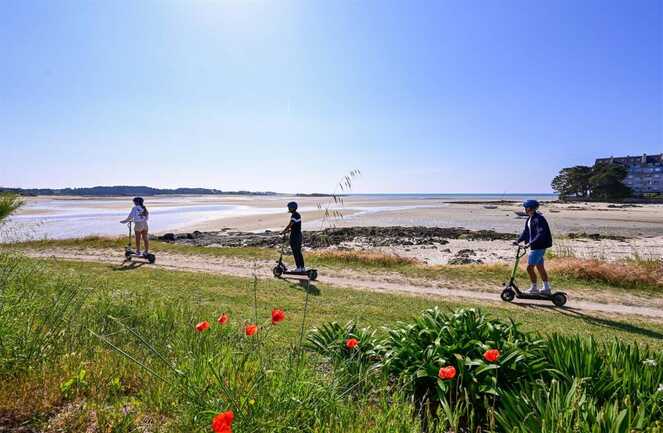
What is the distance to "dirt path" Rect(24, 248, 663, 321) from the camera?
8953 millimetres

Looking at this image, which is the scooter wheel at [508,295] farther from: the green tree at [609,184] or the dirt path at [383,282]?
the green tree at [609,184]

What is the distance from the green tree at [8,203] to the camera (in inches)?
334

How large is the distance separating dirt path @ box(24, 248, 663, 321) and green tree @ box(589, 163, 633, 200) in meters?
89.4

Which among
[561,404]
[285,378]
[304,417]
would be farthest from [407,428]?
[561,404]

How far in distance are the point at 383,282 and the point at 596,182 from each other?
93692 millimetres

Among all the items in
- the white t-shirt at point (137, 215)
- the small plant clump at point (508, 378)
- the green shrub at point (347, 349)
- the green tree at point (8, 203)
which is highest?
the green tree at point (8, 203)

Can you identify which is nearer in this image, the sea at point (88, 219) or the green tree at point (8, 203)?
the green tree at point (8, 203)

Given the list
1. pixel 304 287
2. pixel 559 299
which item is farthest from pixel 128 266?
pixel 559 299

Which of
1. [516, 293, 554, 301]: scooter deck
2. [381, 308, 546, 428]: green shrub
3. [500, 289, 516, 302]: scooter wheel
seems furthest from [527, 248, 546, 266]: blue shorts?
[381, 308, 546, 428]: green shrub

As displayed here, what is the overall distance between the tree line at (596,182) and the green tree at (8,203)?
100m

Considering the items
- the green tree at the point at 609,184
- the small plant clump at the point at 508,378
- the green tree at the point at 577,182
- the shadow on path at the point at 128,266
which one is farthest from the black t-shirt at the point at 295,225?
the green tree at the point at 577,182

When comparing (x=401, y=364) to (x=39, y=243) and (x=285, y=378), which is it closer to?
(x=285, y=378)

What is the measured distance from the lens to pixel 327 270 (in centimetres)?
1300

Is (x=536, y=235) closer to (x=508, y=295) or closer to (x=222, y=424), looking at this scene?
(x=508, y=295)
